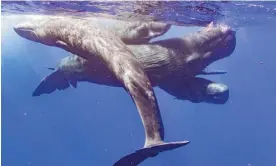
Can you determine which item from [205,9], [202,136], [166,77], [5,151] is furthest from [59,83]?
[202,136]

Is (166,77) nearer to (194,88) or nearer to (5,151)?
(194,88)

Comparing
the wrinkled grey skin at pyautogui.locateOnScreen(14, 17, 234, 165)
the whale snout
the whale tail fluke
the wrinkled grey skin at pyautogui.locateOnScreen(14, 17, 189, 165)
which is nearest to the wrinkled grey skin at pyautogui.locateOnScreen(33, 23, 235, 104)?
the wrinkled grey skin at pyautogui.locateOnScreen(14, 17, 234, 165)

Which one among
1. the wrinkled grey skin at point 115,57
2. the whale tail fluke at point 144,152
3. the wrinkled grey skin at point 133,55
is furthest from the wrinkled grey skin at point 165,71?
the whale tail fluke at point 144,152

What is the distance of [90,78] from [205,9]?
6472 millimetres


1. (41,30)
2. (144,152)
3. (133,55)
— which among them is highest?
(133,55)

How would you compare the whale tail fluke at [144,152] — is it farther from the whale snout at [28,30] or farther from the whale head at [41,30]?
the whale snout at [28,30]

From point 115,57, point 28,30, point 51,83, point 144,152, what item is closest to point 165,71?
point 115,57

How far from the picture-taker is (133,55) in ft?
27.1

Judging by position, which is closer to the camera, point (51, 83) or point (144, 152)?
point (144, 152)

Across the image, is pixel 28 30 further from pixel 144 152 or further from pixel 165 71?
pixel 144 152

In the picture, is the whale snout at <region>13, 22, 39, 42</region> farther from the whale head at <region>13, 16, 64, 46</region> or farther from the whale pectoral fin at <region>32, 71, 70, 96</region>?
the whale pectoral fin at <region>32, 71, 70, 96</region>

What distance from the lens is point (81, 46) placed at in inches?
349

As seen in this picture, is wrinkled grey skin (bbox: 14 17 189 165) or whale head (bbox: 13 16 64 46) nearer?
wrinkled grey skin (bbox: 14 17 189 165)

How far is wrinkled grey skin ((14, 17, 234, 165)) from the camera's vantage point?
22.7 feet
